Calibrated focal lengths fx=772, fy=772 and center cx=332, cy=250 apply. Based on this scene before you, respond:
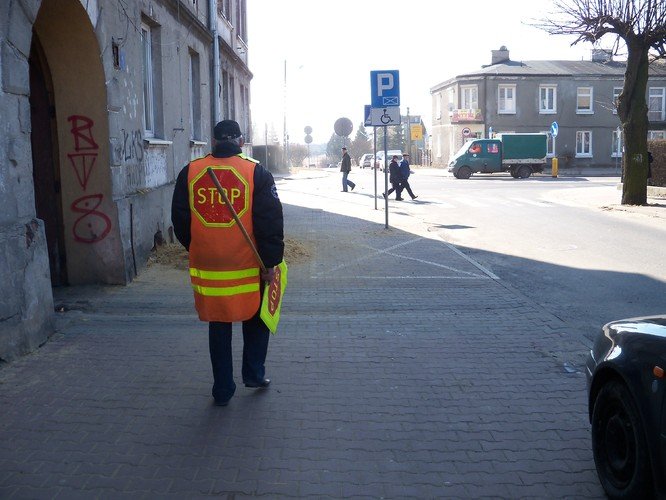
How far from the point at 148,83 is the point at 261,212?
26.1 ft

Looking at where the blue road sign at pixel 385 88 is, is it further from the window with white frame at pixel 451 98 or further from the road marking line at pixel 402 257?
the window with white frame at pixel 451 98

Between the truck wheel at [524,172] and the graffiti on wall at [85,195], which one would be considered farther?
the truck wheel at [524,172]

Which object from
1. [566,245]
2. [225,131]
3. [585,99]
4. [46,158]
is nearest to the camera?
[225,131]

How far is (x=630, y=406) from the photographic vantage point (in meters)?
3.50

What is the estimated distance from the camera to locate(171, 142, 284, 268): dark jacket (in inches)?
198

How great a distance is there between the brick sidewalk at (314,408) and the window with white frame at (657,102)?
5429cm

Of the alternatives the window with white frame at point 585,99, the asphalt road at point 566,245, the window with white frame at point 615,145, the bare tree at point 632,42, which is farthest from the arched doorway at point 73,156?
the window with white frame at point 615,145

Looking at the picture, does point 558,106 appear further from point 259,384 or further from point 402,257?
point 259,384

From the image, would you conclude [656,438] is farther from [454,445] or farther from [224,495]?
[224,495]

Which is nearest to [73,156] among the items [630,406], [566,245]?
[630,406]

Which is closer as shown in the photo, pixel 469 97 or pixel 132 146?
pixel 132 146

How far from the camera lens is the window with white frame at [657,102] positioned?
5750cm

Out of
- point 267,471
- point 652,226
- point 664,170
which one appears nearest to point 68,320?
point 267,471

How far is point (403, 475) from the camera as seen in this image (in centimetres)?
416
